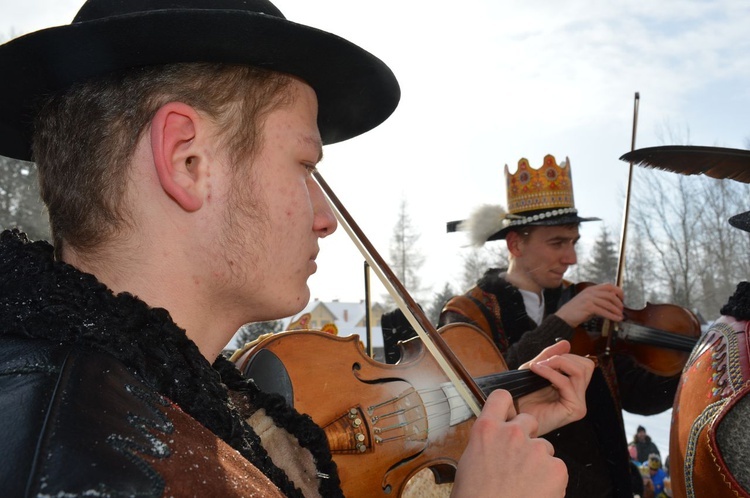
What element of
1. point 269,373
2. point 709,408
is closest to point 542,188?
point 709,408

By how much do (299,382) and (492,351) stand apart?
866 millimetres

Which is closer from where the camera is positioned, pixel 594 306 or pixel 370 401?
pixel 370 401

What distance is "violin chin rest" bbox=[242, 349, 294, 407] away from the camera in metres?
1.68

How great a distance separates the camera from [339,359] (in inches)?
71.2

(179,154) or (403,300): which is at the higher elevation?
(179,154)

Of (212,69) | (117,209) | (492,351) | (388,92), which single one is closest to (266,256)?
(117,209)

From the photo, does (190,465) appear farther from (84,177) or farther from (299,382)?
(299,382)

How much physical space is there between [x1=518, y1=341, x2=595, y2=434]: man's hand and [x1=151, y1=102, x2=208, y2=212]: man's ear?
1.31 metres

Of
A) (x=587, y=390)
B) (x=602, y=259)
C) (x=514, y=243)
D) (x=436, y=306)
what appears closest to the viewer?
(x=587, y=390)

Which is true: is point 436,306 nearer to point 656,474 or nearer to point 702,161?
point 656,474

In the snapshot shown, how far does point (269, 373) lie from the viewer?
5.57ft

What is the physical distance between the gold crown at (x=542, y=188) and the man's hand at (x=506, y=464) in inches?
116

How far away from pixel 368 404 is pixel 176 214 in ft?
2.83

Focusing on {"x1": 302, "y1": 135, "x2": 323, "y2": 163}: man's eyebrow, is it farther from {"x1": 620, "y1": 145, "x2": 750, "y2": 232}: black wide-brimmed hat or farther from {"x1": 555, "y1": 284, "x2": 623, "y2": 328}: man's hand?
{"x1": 555, "y1": 284, "x2": 623, "y2": 328}: man's hand
